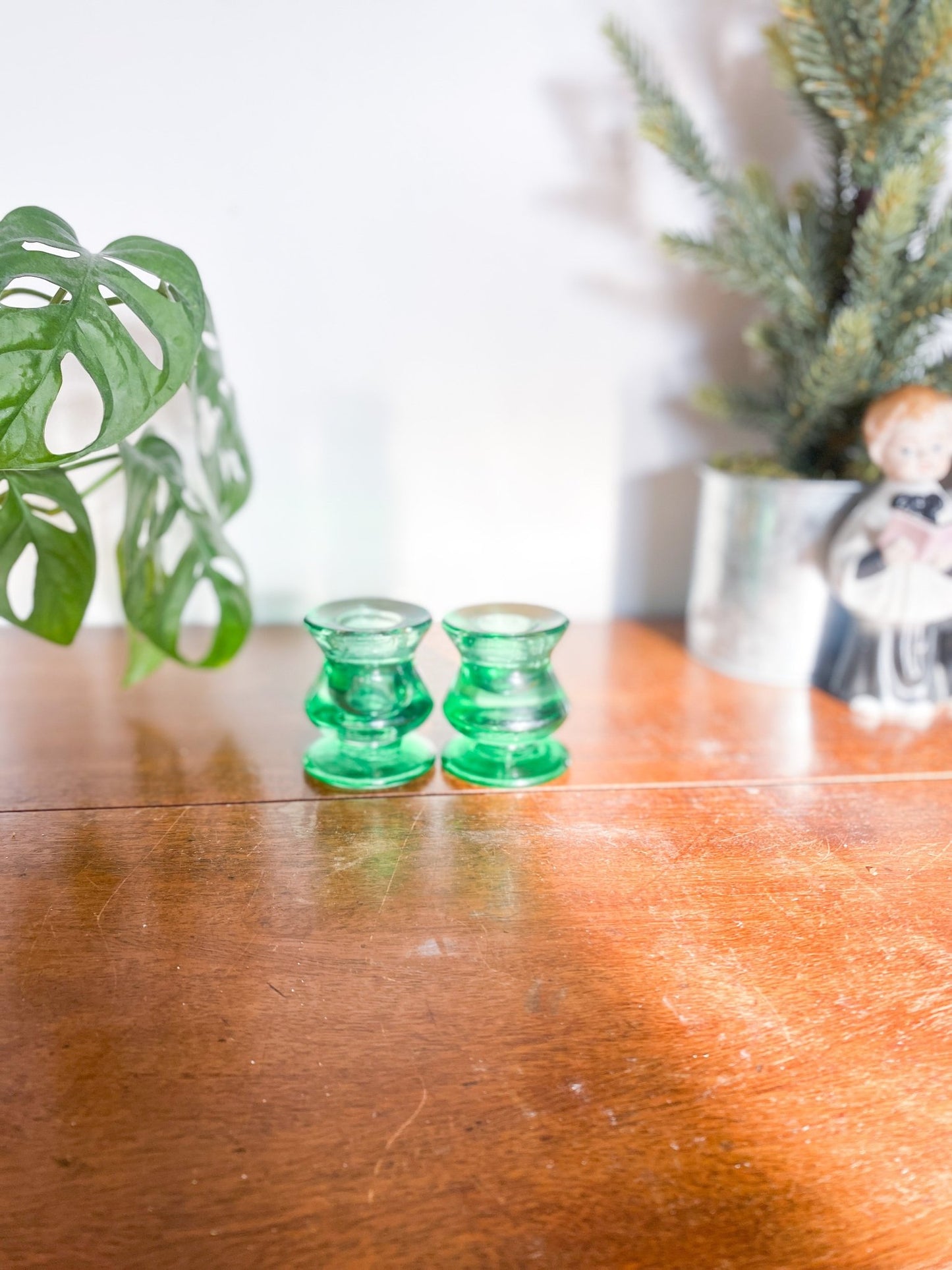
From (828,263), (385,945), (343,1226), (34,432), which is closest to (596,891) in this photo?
(385,945)

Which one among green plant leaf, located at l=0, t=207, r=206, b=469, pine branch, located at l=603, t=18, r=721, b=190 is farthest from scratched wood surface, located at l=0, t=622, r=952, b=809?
pine branch, located at l=603, t=18, r=721, b=190

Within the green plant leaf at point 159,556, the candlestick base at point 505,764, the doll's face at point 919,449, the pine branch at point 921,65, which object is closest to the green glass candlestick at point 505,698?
the candlestick base at point 505,764

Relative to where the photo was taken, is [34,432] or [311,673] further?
[311,673]

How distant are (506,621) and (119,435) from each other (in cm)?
26

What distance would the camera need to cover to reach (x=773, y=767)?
1.99 feet

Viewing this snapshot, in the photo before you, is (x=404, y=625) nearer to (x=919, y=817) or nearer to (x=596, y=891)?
(x=596, y=891)

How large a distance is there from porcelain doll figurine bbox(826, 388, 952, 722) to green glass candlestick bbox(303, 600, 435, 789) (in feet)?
1.10

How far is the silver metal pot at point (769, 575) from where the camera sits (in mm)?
708

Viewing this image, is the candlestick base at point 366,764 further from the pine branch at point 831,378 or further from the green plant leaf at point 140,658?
the pine branch at point 831,378

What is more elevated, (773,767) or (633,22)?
(633,22)

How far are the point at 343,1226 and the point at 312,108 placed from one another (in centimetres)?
79

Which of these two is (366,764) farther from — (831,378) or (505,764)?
(831,378)

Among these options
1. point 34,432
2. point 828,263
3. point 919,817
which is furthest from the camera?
point 828,263

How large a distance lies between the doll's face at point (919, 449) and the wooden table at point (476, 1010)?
196 mm
